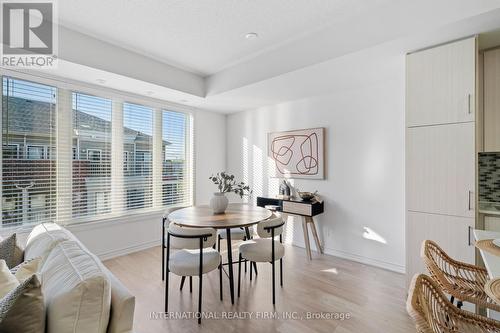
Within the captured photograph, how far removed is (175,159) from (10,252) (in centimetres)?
294

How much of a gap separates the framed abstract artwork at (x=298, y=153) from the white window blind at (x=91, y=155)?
2542mm

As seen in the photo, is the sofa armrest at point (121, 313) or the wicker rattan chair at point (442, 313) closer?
the sofa armrest at point (121, 313)

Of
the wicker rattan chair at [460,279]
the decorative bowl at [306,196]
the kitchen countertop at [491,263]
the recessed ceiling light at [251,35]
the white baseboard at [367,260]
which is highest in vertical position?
the recessed ceiling light at [251,35]

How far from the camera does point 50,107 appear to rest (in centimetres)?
296

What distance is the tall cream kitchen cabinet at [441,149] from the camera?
Result: 202 centimetres

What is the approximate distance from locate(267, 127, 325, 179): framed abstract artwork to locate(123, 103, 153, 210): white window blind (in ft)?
6.64

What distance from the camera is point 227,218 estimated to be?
8.06ft

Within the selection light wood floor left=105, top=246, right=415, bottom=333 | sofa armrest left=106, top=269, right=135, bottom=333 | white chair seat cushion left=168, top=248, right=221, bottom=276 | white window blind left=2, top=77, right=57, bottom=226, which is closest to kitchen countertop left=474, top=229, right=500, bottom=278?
light wood floor left=105, top=246, right=415, bottom=333

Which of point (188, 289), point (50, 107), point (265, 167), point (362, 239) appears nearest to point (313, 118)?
point (265, 167)

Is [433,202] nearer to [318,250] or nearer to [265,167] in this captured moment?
[318,250]

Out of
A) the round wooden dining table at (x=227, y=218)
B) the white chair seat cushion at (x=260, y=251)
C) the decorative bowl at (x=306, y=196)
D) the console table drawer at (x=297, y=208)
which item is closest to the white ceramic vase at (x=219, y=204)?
the round wooden dining table at (x=227, y=218)

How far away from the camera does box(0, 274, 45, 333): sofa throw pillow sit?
80 cm

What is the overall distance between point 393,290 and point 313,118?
2425 millimetres

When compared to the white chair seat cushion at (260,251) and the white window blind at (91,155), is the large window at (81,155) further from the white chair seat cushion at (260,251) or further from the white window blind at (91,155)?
the white chair seat cushion at (260,251)
